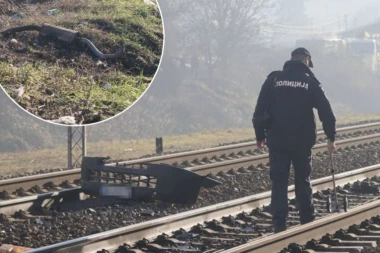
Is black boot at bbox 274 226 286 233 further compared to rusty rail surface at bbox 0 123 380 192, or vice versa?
rusty rail surface at bbox 0 123 380 192

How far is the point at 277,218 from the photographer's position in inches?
387

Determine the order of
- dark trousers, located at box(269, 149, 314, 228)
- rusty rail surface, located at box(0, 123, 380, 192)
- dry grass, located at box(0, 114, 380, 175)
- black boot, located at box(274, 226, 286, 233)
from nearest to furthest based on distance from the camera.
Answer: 1. black boot, located at box(274, 226, 286, 233)
2. dark trousers, located at box(269, 149, 314, 228)
3. rusty rail surface, located at box(0, 123, 380, 192)
4. dry grass, located at box(0, 114, 380, 175)

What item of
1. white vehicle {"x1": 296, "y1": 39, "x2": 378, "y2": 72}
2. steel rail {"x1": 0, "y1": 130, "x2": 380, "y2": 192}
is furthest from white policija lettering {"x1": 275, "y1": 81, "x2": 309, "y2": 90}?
white vehicle {"x1": 296, "y1": 39, "x2": 378, "y2": 72}

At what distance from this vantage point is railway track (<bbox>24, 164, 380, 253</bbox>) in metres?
8.35

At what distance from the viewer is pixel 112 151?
23.5m

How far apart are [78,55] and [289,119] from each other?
3.19 m

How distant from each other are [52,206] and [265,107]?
3096mm

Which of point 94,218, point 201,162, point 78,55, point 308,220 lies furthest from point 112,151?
point 78,55

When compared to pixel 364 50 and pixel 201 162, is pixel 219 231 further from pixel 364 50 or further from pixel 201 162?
pixel 364 50

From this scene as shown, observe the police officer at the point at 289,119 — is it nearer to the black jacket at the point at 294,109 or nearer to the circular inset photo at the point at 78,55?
the black jacket at the point at 294,109

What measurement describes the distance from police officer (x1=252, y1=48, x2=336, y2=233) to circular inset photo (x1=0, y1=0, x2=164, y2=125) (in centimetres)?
256

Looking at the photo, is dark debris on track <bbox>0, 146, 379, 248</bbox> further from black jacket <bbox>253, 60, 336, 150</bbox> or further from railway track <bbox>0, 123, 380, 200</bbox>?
black jacket <bbox>253, 60, 336, 150</bbox>

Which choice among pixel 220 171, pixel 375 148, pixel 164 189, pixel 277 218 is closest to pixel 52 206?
pixel 164 189

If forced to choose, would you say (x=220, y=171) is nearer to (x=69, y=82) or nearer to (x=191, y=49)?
(x=69, y=82)
